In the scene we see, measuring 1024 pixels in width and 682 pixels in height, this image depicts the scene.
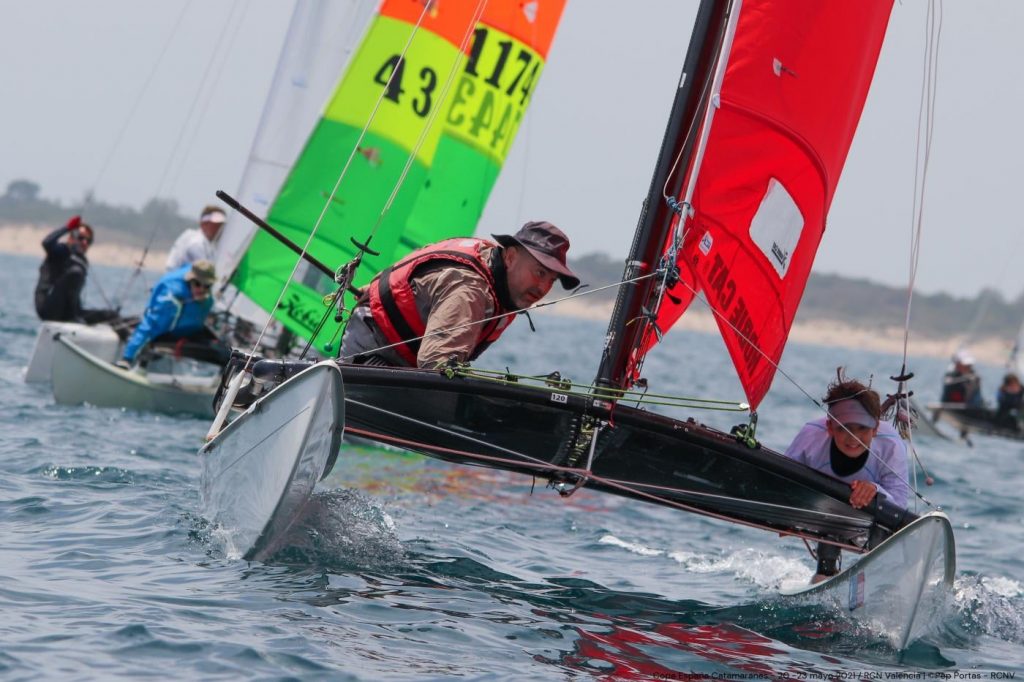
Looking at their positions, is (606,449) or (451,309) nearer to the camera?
(451,309)

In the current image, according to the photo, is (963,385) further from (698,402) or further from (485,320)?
(485,320)

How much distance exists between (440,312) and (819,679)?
1.78 meters

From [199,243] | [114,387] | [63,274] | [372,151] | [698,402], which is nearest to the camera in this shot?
[698,402]

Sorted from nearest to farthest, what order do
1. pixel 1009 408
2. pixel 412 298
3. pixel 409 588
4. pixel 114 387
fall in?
pixel 409 588
pixel 412 298
pixel 114 387
pixel 1009 408

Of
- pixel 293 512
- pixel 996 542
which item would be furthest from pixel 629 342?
pixel 996 542

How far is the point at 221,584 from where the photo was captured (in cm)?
462

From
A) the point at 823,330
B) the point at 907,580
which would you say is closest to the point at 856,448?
the point at 907,580

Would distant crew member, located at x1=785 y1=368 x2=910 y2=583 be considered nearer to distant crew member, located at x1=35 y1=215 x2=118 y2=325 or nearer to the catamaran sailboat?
the catamaran sailboat

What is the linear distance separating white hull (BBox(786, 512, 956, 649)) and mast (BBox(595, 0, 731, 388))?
1.12 meters

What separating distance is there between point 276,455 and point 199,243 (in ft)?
21.2

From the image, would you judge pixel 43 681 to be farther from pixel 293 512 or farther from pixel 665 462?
pixel 665 462

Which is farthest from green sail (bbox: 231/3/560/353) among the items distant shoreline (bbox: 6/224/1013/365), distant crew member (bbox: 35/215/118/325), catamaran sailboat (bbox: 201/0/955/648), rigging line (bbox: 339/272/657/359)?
distant shoreline (bbox: 6/224/1013/365)

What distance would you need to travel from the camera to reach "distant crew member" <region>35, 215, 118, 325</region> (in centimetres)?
1107

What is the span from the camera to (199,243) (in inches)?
429
